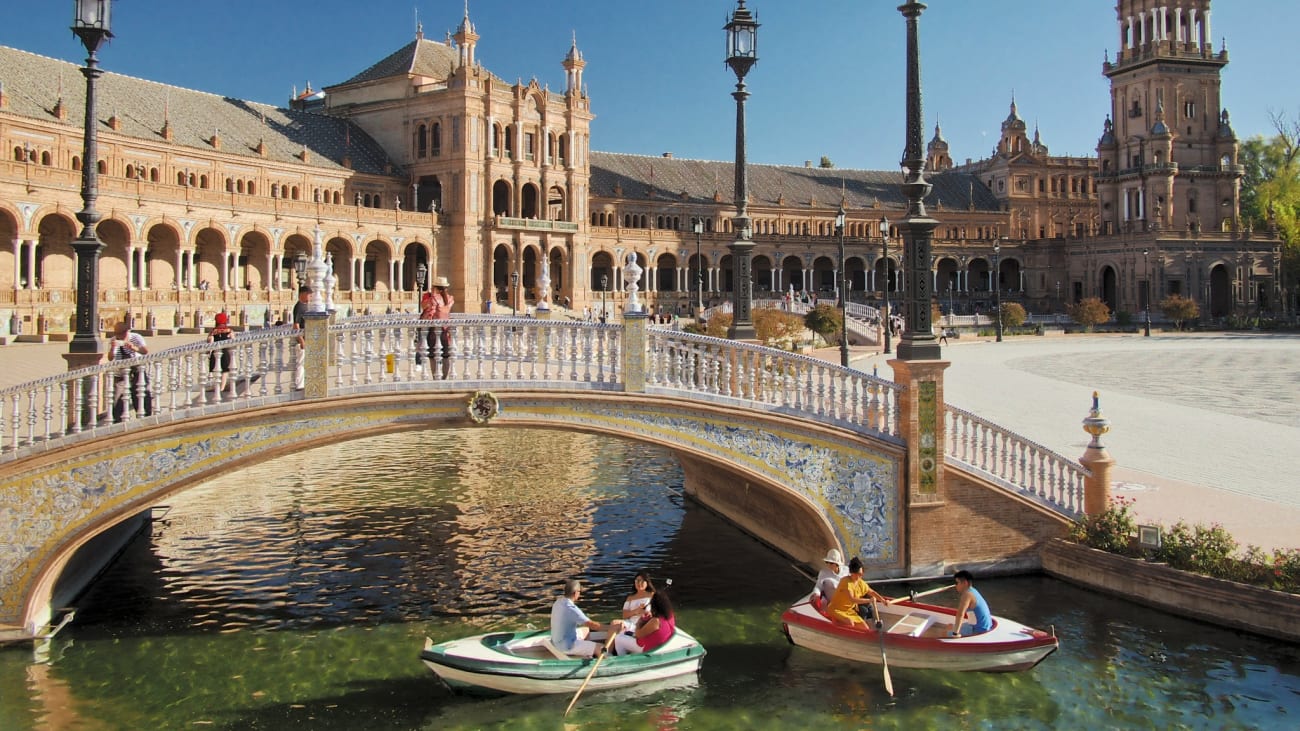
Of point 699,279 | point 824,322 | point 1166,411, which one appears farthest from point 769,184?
point 1166,411

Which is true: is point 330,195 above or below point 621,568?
above

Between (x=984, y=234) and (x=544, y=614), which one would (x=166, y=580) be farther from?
(x=984, y=234)

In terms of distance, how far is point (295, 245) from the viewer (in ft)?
213

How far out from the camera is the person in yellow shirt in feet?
44.0

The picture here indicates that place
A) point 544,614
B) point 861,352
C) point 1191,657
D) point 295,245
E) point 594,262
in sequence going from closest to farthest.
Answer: point 1191,657 → point 544,614 → point 861,352 → point 295,245 → point 594,262

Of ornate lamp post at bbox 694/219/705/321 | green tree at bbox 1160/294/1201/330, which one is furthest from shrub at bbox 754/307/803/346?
green tree at bbox 1160/294/1201/330

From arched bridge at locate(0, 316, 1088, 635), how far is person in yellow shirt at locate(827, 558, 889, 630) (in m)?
2.05

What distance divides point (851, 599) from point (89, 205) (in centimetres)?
1143

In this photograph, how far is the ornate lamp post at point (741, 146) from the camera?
68.1ft

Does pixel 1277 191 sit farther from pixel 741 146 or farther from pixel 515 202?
pixel 741 146

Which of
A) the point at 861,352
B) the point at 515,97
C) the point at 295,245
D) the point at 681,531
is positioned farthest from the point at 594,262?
the point at 681,531

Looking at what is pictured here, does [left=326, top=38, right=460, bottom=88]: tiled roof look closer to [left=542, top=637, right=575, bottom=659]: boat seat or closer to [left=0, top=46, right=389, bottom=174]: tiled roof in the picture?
[left=0, top=46, right=389, bottom=174]: tiled roof

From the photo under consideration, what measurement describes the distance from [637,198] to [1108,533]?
80.1 metres

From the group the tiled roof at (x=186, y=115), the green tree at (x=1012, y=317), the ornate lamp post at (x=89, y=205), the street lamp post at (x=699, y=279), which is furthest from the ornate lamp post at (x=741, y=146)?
the green tree at (x=1012, y=317)
